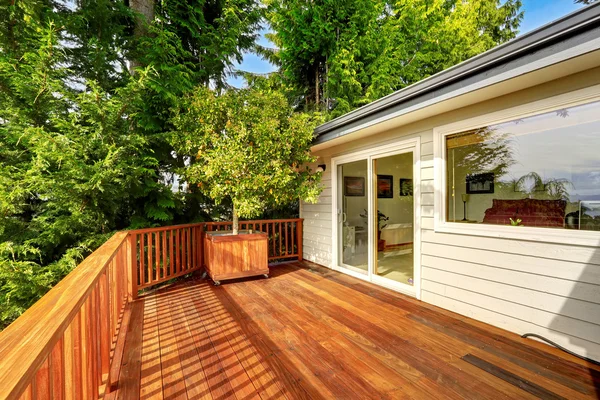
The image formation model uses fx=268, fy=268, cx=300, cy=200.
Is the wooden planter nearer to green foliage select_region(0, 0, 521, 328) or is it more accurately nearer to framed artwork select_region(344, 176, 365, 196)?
green foliage select_region(0, 0, 521, 328)

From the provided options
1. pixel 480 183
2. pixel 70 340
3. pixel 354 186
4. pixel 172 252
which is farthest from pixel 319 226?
pixel 70 340

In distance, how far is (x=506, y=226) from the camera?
2.63 meters

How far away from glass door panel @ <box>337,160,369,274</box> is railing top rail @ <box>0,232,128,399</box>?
3637mm

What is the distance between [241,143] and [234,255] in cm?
169

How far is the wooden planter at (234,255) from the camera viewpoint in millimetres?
4004

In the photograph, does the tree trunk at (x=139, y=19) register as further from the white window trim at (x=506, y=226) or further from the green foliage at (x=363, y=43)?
the white window trim at (x=506, y=226)

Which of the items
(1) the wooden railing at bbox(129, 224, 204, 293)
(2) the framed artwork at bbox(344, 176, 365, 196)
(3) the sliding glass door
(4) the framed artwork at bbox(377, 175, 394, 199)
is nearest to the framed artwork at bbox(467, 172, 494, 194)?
(3) the sliding glass door

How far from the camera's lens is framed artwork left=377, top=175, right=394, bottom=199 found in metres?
4.23

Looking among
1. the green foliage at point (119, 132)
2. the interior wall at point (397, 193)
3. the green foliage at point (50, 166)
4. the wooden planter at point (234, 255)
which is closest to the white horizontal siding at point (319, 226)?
the green foliage at point (119, 132)

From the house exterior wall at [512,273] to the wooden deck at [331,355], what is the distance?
16cm

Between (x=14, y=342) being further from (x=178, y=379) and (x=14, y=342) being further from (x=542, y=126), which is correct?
(x=542, y=126)

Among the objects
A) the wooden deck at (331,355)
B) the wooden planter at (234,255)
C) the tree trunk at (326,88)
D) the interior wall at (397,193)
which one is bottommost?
the wooden deck at (331,355)

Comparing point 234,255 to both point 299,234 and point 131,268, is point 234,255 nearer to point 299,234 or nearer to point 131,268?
point 131,268

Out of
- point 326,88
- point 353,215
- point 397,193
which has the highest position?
point 326,88
